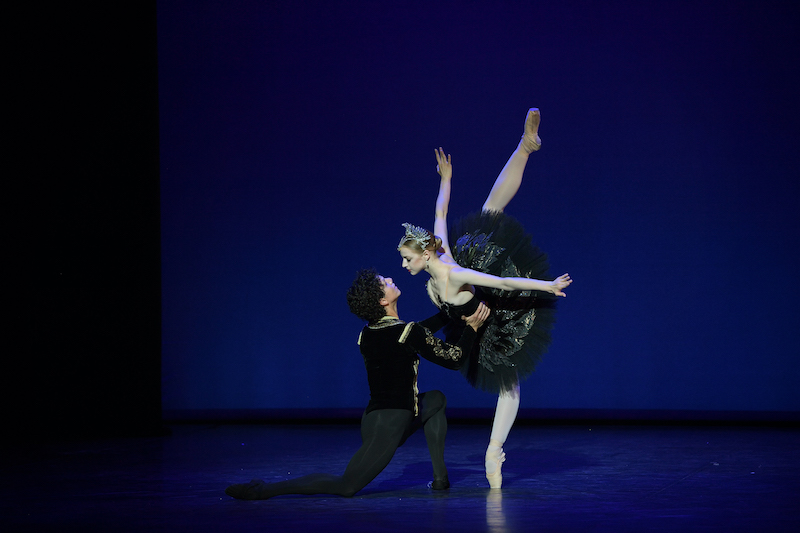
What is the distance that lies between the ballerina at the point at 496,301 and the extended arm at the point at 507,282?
0.19 ft

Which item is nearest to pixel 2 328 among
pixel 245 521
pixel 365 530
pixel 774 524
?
pixel 245 521

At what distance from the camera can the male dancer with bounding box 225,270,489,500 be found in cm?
323

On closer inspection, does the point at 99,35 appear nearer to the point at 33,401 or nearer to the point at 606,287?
the point at 33,401

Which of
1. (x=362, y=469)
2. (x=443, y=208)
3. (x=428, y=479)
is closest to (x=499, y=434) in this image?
(x=428, y=479)

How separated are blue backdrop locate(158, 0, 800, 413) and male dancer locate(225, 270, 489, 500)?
222 cm

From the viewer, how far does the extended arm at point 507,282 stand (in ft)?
10.7

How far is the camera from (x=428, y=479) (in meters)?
3.82

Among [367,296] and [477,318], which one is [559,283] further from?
[367,296]

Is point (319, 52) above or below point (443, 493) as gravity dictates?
above

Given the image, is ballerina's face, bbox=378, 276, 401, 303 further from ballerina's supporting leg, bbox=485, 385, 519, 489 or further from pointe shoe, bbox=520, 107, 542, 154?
pointe shoe, bbox=520, 107, 542, 154

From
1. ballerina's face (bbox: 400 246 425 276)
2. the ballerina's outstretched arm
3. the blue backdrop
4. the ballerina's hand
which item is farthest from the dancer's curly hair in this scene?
the blue backdrop

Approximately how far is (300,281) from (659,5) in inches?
120

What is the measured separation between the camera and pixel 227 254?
19.3ft

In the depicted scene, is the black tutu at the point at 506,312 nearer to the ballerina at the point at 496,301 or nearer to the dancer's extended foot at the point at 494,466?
the ballerina at the point at 496,301
